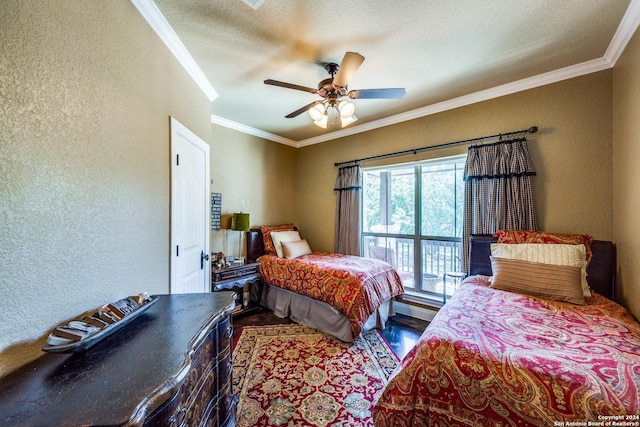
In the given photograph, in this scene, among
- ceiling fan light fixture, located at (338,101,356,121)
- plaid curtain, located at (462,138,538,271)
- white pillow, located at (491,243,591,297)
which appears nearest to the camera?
white pillow, located at (491,243,591,297)

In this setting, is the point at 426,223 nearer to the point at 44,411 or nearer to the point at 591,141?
the point at 591,141

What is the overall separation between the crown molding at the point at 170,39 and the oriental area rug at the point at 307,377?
2.70 m

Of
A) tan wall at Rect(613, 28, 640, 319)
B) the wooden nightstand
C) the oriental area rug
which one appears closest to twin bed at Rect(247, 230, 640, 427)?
tan wall at Rect(613, 28, 640, 319)

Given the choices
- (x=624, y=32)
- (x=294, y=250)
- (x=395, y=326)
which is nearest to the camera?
(x=624, y=32)

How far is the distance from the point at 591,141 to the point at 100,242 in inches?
147

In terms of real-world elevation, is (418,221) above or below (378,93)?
below

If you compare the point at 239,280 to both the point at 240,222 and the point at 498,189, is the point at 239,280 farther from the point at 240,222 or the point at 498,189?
the point at 498,189

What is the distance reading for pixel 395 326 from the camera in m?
2.95

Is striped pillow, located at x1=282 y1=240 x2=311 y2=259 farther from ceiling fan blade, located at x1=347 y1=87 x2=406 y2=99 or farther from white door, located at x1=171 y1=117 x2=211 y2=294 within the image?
ceiling fan blade, located at x1=347 y1=87 x2=406 y2=99

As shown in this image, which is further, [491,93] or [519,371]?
[491,93]

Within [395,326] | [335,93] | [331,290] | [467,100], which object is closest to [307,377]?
[331,290]

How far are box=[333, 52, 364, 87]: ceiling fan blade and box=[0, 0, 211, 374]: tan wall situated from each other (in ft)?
4.26

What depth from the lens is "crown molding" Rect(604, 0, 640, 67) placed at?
61.4 inches

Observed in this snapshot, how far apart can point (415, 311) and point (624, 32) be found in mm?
3134
